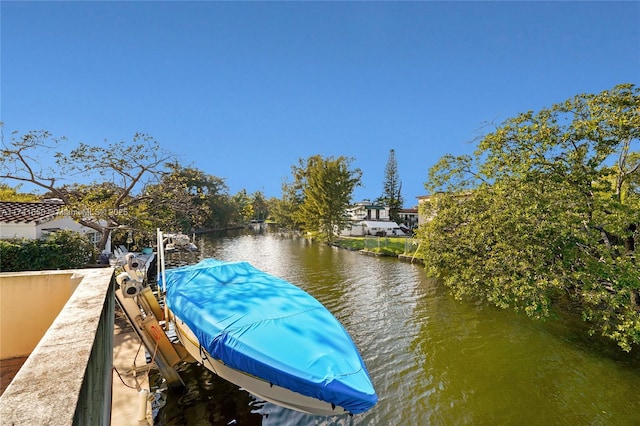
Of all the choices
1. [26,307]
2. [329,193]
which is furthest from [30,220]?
[329,193]

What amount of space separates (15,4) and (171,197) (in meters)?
7.95

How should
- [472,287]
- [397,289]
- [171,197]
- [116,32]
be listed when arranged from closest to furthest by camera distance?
[472,287]
[116,32]
[171,197]
[397,289]

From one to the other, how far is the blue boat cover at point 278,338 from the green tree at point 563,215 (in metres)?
6.59

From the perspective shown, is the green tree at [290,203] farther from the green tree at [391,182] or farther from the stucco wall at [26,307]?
the stucco wall at [26,307]

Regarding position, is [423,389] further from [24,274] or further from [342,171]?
[342,171]

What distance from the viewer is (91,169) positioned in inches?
513

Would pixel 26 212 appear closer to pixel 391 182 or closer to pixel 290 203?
pixel 290 203

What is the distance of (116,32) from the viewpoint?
1237cm

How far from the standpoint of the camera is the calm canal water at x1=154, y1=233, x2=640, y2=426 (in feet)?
20.8

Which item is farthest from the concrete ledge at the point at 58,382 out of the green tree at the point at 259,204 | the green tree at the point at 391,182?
the green tree at the point at 259,204

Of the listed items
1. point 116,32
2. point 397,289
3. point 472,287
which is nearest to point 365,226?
point 397,289

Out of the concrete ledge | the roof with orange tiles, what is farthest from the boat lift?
the roof with orange tiles

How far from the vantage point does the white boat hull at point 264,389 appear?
15.6 ft

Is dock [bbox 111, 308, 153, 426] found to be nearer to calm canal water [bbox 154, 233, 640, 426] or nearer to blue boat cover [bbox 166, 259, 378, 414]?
calm canal water [bbox 154, 233, 640, 426]
